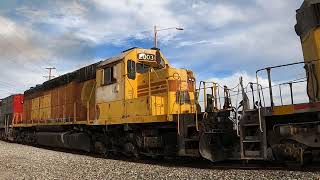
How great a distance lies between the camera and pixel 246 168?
357 inches

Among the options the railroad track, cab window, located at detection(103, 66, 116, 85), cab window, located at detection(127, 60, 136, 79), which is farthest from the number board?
the railroad track

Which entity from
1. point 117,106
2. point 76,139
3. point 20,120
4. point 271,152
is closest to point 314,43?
point 271,152

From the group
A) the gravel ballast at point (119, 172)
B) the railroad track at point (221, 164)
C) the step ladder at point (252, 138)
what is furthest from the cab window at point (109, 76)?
the step ladder at point (252, 138)

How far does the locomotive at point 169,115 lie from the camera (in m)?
8.23

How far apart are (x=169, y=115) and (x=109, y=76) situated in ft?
12.1

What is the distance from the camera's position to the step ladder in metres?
8.47

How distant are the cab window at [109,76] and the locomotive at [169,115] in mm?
36

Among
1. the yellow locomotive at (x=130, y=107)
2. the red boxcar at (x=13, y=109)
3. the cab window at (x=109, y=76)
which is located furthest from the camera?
the red boxcar at (x=13, y=109)

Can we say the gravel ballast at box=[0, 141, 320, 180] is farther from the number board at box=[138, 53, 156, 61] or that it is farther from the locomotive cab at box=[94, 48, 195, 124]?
the number board at box=[138, 53, 156, 61]

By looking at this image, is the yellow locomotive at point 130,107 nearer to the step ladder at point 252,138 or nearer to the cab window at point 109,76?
the cab window at point 109,76

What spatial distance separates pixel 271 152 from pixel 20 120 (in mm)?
19747

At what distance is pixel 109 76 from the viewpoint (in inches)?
538

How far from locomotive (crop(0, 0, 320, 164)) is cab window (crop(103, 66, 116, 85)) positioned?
4cm

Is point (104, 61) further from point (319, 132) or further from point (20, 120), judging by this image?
point (20, 120)
